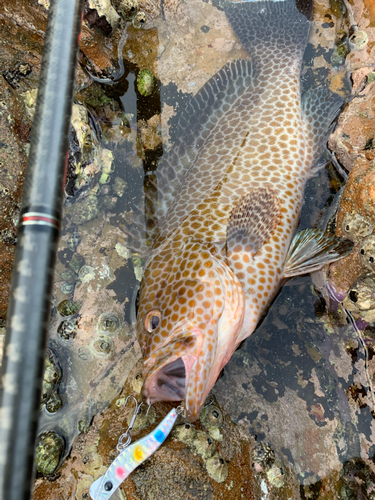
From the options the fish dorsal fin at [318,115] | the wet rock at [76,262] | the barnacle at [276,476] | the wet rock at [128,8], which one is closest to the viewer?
the barnacle at [276,476]

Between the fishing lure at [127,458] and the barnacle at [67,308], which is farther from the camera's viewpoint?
the barnacle at [67,308]

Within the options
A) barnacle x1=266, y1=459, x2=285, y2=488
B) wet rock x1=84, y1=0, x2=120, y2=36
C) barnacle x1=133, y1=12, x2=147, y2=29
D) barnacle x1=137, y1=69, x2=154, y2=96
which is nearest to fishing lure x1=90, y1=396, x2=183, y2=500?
barnacle x1=266, y1=459, x2=285, y2=488

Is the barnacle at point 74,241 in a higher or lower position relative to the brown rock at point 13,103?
lower

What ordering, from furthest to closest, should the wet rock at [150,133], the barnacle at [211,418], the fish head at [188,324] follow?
the wet rock at [150,133]
the barnacle at [211,418]
the fish head at [188,324]

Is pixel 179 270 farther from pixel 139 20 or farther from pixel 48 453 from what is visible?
pixel 139 20

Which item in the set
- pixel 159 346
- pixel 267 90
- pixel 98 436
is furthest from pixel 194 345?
pixel 267 90

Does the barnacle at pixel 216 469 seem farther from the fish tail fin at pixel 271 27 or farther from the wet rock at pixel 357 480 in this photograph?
the fish tail fin at pixel 271 27

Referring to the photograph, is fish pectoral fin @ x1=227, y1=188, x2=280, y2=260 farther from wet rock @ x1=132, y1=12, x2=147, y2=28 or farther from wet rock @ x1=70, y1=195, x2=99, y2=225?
wet rock @ x1=132, y1=12, x2=147, y2=28

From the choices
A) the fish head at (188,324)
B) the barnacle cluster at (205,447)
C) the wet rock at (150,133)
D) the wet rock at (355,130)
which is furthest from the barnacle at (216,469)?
the wet rock at (150,133)
